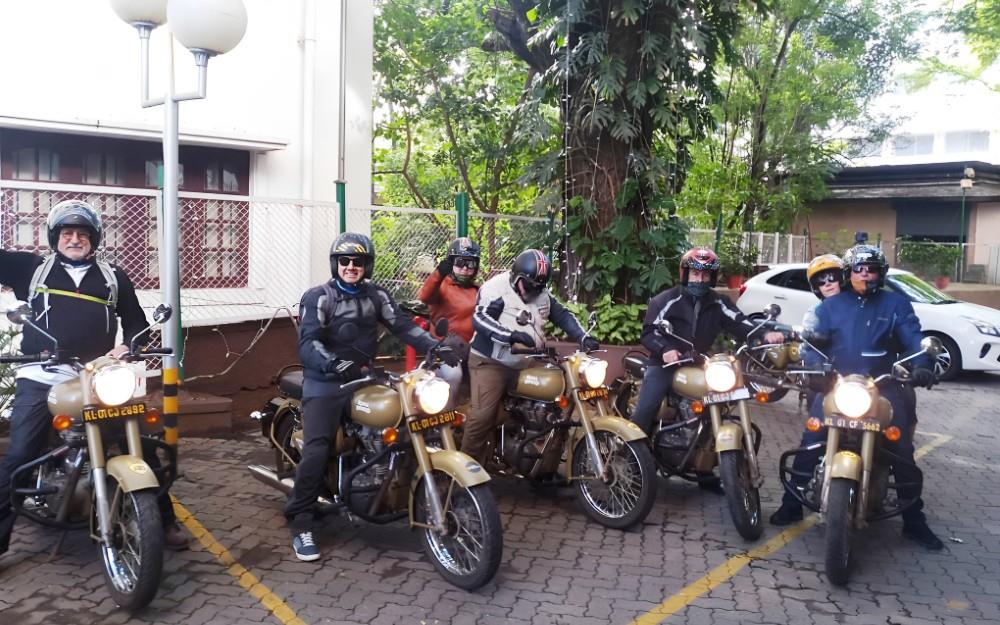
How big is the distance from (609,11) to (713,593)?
6926 millimetres

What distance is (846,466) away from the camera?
186 inches

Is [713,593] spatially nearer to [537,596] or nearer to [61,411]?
[537,596]

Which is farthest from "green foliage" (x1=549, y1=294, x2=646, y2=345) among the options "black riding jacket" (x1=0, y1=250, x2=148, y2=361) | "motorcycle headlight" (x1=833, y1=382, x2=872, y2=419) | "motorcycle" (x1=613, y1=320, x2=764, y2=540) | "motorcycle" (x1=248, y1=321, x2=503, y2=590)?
"black riding jacket" (x1=0, y1=250, x2=148, y2=361)

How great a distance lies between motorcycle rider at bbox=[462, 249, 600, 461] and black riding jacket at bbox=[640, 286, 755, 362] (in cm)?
57

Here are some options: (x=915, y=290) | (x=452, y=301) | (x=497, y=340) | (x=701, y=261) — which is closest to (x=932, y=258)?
(x=915, y=290)

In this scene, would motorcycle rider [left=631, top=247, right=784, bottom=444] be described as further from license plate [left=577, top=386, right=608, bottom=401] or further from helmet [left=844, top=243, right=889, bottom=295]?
helmet [left=844, top=243, right=889, bottom=295]

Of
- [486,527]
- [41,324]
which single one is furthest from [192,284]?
[486,527]

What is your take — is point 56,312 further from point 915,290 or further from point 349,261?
point 915,290

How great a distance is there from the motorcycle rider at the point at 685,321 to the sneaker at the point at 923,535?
157 cm

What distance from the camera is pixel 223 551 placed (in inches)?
205

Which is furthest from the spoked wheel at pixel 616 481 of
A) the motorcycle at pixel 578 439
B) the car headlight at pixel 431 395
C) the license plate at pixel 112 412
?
the license plate at pixel 112 412

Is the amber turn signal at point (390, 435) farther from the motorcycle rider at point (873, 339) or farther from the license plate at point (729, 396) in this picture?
the motorcycle rider at point (873, 339)

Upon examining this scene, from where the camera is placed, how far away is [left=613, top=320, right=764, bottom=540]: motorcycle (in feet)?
17.6

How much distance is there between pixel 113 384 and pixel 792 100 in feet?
64.1
